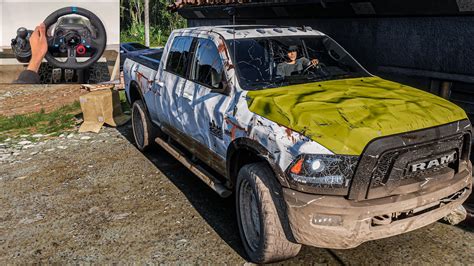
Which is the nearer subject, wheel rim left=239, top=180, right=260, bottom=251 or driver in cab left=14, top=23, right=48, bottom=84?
wheel rim left=239, top=180, right=260, bottom=251

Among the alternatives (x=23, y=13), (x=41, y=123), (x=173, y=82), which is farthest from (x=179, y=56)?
(x=23, y=13)

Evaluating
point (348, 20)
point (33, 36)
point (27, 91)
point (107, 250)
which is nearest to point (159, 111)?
point (107, 250)

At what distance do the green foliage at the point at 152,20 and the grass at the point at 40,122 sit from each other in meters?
30.0

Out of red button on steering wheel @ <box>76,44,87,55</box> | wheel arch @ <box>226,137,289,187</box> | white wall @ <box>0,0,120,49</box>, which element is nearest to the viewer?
wheel arch @ <box>226,137,289,187</box>

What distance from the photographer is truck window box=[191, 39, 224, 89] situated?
14.3 ft

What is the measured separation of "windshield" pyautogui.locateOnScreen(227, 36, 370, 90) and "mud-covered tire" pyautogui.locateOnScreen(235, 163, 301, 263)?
96 centimetres

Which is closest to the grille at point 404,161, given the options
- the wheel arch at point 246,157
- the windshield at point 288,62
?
the wheel arch at point 246,157

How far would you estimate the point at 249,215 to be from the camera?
3.82 m

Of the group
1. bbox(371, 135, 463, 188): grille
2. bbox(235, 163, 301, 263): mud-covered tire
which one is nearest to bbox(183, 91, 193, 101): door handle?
bbox(235, 163, 301, 263): mud-covered tire

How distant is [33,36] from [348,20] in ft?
28.6

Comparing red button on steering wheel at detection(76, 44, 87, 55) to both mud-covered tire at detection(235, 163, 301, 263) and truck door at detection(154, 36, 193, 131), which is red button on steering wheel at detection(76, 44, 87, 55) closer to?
truck door at detection(154, 36, 193, 131)

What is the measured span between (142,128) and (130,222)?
8.08 feet

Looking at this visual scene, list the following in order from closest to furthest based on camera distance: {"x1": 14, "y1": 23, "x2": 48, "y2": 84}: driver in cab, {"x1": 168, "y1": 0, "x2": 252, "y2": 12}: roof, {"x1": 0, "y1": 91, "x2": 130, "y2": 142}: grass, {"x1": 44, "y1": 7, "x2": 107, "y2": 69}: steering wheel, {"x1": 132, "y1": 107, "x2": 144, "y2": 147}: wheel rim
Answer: {"x1": 132, "y1": 107, "x2": 144, "y2": 147}: wheel rim, {"x1": 0, "y1": 91, "x2": 130, "y2": 142}: grass, {"x1": 168, "y1": 0, "x2": 252, "y2": 12}: roof, {"x1": 14, "y1": 23, "x2": 48, "y2": 84}: driver in cab, {"x1": 44, "y1": 7, "x2": 107, "y2": 69}: steering wheel

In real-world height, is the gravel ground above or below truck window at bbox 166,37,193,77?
below
